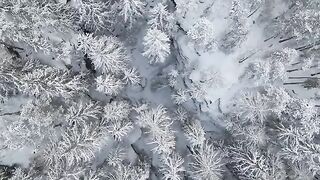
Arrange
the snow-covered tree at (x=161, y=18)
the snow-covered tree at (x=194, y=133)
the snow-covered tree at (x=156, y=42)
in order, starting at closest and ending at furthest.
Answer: the snow-covered tree at (x=156, y=42) < the snow-covered tree at (x=161, y=18) < the snow-covered tree at (x=194, y=133)

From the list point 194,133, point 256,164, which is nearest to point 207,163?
point 194,133

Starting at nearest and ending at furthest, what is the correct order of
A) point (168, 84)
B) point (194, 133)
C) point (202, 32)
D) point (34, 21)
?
point (202, 32), point (34, 21), point (194, 133), point (168, 84)

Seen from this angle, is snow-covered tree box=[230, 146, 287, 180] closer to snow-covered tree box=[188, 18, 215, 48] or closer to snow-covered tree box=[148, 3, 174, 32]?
snow-covered tree box=[188, 18, 215, 48]

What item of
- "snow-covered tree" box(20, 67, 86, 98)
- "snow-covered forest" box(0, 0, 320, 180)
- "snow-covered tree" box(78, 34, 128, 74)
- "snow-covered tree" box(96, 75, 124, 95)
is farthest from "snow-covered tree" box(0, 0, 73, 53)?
"snow-covered tree" box(96, 75, 124, 95)

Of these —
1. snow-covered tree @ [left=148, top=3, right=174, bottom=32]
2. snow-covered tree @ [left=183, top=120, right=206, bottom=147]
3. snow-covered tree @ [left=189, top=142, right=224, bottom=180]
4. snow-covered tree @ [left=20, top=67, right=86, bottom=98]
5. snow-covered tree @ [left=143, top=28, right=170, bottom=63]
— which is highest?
snow-covered tree @ [left=148, top=3, right=174, bottom=32]

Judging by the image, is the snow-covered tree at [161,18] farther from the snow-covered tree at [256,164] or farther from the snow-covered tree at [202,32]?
the snow-covered tree at [256,164]

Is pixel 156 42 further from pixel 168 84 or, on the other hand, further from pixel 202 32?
pixel 168 84

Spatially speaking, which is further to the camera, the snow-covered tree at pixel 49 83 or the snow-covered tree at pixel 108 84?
the snow-covered tree at pixel 108 84

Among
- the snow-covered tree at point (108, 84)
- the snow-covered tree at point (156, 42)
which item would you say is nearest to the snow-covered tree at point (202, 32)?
the snow-covered tree at point (156, 42)
